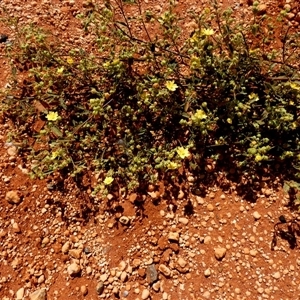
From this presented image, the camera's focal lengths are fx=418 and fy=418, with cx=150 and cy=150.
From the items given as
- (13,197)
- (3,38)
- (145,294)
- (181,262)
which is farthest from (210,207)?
(3,38)

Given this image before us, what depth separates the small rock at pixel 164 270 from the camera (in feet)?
10.2

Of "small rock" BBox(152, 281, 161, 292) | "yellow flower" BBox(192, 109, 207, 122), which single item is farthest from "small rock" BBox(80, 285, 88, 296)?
"yellow flower" BBox(192, 109, 207, 122)

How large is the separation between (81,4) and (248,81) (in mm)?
1762

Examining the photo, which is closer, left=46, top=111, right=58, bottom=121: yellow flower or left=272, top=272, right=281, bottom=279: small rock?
left=272, top=272, right=281, bottom=279: small rock

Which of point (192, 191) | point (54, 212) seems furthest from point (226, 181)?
point (54, 212)

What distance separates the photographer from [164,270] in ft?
10.2

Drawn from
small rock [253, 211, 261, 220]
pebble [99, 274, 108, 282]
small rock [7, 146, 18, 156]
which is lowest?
pebble [99, 274, 108, 282]

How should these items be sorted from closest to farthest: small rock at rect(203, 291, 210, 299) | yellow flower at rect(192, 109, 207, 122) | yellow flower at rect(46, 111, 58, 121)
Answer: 1. small rock at rect(203, 291, 210, 299)
2. yellow flower at rect(192, 109, 207, 122)
3. yellow flower at rect(46, 111, 58, 121)

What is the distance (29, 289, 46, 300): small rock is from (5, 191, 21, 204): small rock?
0.72 m

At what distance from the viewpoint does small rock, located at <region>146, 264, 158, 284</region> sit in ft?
10.2

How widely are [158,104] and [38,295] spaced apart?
5.75 ft

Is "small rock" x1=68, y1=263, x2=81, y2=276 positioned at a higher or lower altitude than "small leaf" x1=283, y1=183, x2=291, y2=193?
lower

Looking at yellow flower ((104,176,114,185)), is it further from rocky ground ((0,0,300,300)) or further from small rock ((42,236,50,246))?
small rock ((42,236,50,246))

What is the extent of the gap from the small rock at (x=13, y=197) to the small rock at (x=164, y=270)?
4.10 feet
